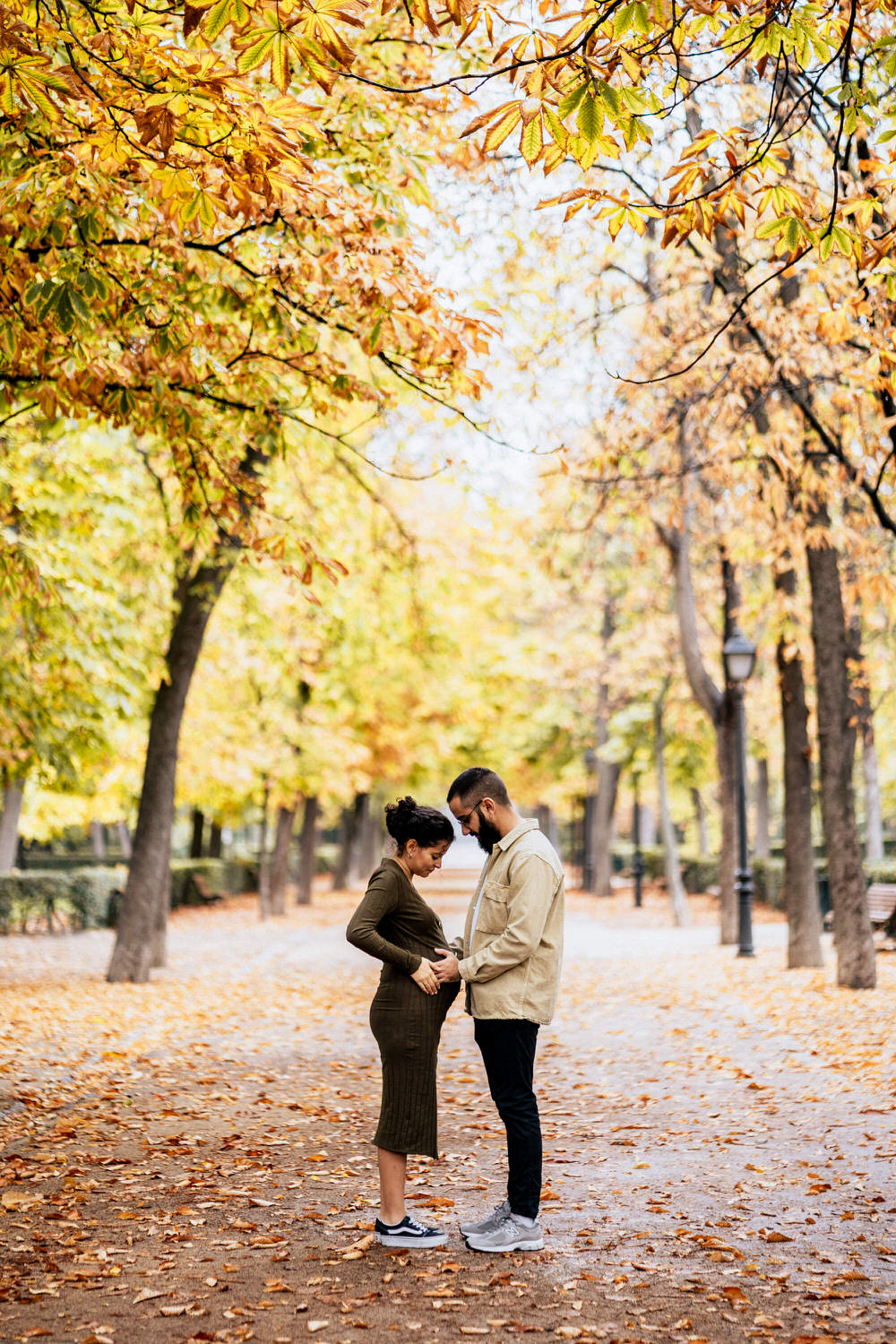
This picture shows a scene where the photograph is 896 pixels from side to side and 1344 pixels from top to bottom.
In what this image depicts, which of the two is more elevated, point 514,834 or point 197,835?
point 197,835

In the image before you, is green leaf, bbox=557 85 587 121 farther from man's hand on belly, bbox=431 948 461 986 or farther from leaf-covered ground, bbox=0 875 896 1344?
leaf-covered ground, bbox=0 875 896 1344

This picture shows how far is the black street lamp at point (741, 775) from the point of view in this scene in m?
16.3

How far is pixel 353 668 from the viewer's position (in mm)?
26547

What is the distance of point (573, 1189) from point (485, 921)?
1812mm

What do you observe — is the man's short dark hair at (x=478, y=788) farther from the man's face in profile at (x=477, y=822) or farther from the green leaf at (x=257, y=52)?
the green leaf at (x=257, y=52)

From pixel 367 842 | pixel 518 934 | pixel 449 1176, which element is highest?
pixel 367 842

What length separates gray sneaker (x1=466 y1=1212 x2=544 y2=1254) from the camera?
4.77 meters

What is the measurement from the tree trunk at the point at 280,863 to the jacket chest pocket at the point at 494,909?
22517mm

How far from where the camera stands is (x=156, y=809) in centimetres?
1398

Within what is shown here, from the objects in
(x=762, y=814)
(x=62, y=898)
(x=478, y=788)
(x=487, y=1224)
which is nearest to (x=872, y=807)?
(x=762, y=814)

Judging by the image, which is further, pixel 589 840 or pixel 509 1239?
pixel 589 840

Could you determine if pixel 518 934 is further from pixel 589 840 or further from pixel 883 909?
→ pixel 589 840

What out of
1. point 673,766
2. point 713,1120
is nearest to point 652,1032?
point 713,1120

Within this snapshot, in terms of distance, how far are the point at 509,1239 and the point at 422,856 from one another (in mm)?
1587
